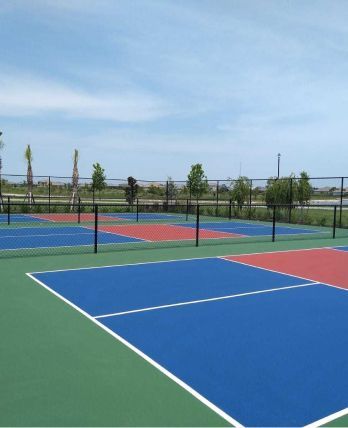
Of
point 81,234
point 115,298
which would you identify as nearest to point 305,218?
point 81,234

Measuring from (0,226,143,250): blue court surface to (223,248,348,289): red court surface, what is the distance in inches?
195

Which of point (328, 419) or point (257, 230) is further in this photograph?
point (257, 230)

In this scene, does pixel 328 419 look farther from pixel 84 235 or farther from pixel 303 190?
pixel 303 190

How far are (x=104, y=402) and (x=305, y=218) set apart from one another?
21.5m

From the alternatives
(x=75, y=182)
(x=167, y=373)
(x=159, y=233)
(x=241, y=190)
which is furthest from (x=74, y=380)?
(x=75, y=182)

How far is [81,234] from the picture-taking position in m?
16.0

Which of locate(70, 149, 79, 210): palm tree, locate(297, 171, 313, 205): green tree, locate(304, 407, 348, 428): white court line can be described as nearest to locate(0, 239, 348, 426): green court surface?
locate(304, 407, 348, 428): white court line

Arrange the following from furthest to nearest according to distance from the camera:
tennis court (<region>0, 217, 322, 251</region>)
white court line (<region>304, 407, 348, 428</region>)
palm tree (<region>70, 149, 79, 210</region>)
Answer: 1. palm tree (<region>70, 149, 79, 210</region>)
2. tennis court (<region>0, 217, 322, 251</region>)
3. white court line (<region>304, 407, 348, 428</region>)

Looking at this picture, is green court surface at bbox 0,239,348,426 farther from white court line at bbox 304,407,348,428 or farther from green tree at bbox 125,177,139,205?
green tree at bbox 125,177,139,205

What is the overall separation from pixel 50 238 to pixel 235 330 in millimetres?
10652

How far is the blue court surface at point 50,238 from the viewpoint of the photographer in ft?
42.4

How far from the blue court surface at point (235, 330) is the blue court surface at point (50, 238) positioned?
4.52 metres

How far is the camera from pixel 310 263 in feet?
33.8

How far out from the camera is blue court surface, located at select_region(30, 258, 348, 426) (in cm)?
362
